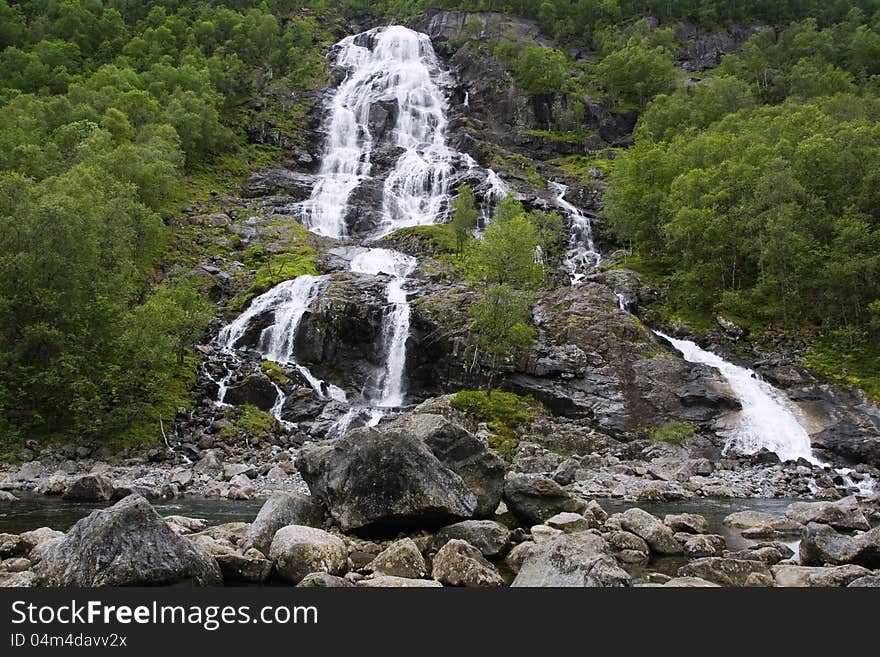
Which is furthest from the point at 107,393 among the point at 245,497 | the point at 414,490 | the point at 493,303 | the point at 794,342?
the point at 794,342

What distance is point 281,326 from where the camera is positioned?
4562 centimetres

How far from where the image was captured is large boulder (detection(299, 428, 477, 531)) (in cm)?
1417

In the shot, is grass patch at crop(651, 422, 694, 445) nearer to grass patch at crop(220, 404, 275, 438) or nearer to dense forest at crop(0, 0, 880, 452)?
dense forest at crop(0, 0, 880, 452)

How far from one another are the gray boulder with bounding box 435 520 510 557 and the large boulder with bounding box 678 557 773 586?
3.81 meters

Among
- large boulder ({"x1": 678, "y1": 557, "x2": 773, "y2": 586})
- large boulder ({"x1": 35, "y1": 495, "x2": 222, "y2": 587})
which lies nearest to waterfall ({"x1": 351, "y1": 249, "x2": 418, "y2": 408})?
large boulder ({"x1": 678, "y1": 557, "x2": 773, "y2": 586})

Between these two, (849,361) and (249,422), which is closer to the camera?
(249,422)

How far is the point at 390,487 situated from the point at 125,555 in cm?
584

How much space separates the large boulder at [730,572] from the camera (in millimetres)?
11875

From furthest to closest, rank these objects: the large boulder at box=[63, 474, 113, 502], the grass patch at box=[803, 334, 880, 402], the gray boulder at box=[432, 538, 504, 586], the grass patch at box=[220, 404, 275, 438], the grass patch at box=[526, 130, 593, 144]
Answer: the grass patch at box=[526, 130, 593, 144] < the grass patch at box=[803, 334, 880, 402] < the grass patch at box=[220, 404, 275, 438] < the large boulder at box=[63, 474, 113, 502] < the gray boulder at box=[432, 538, 504, 586]

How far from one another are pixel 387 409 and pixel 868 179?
38.4m

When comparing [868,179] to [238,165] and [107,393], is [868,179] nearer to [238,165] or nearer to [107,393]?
[107,393]

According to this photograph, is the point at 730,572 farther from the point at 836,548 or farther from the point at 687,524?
the point at 687,524

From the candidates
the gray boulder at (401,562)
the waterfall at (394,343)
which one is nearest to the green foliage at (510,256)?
the waterfall at (394,343)

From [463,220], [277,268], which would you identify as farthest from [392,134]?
[277,268]
